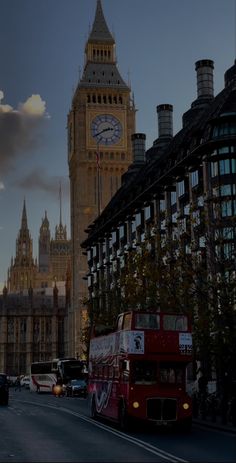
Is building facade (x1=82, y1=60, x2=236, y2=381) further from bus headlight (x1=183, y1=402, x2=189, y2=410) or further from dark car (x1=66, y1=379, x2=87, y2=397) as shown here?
dark car (x1=66, y1=379, x2=87, y2=397)

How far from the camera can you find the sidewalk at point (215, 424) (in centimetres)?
3039

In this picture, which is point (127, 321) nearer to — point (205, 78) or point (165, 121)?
point (205, 78)

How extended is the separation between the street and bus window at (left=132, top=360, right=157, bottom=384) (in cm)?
197

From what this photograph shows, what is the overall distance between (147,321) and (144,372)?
6.28ft

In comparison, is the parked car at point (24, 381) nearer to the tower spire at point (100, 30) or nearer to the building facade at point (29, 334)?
the building facade at point (29, 334)

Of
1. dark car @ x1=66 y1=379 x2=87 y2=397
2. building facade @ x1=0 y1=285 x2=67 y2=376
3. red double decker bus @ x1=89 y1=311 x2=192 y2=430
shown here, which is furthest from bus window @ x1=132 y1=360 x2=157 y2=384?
building facade @ x1=0 y1=285 x2=67 y2=376

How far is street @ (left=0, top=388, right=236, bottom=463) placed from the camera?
20.9 metres

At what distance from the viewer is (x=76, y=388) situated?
72625 mm

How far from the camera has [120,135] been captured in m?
144

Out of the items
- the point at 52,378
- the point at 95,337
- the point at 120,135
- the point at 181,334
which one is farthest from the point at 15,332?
the point at 181,334

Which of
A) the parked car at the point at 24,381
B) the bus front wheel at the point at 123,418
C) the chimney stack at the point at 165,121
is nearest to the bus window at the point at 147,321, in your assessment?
the bus front wheel at the point at 123,418

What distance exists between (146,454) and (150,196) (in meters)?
57.7

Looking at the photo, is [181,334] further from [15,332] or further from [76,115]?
[15,332]

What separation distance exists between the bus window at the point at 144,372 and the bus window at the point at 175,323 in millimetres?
1500
